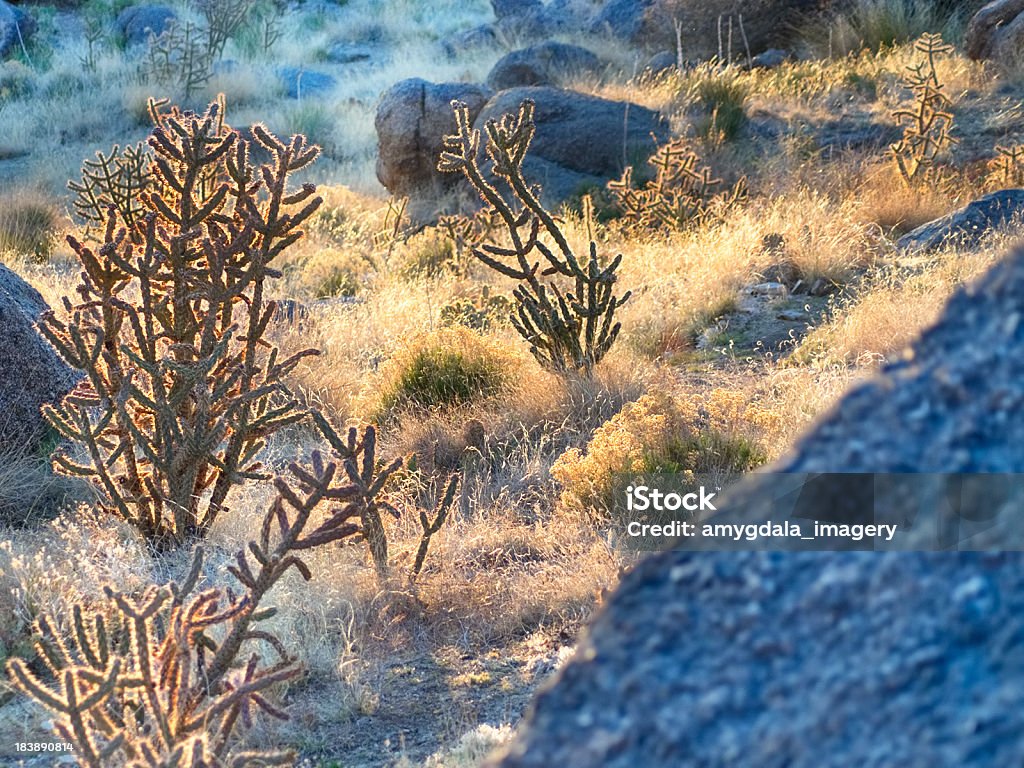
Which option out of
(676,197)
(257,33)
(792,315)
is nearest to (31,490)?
(792,315)

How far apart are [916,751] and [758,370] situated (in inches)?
195

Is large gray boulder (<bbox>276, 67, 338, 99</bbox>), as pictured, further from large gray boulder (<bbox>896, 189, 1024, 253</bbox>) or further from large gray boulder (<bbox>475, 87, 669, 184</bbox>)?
large gray boulder (<bbox>896, 189, 1024, 253</bbox>)

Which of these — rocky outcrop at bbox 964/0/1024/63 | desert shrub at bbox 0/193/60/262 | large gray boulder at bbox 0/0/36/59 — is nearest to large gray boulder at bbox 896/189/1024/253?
rocky outcrop at bbox 964/0/1024/63

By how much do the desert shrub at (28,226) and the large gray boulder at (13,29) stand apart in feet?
31.5

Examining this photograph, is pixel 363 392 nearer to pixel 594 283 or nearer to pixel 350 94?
pixel 594 283

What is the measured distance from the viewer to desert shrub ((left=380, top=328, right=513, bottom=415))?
215 inches

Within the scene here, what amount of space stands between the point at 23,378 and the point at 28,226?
20.2ft

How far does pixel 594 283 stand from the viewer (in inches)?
217

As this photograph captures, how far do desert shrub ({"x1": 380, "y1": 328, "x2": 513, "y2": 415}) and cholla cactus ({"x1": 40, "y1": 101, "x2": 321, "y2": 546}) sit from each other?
4.55 feet

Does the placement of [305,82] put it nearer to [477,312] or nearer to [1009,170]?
[1009,170]

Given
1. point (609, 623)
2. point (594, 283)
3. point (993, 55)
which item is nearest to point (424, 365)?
point (594, 283)

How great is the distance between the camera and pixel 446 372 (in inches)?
219

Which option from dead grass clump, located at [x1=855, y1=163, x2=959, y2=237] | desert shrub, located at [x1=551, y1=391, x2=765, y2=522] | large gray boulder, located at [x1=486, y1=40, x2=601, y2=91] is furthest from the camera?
large gray boulder, located at [x1=486, y1=40, x2=601, y2=91]

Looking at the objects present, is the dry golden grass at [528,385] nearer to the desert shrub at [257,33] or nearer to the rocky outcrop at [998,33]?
the rocky outcrop at [998,33]
